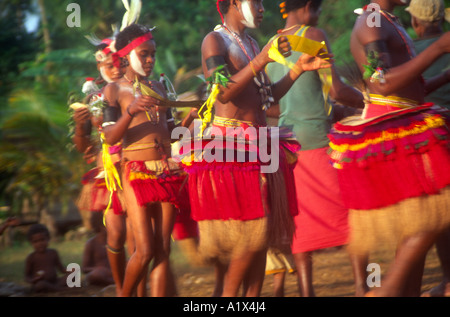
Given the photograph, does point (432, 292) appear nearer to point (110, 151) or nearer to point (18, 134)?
point (110, 151)

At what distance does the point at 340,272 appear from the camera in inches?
250

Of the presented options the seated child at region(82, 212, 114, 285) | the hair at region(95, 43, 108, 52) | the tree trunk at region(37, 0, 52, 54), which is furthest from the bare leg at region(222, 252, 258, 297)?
the tree trunk at region(37, 0, 52, 54)

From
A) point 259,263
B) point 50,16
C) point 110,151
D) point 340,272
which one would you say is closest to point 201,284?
point 340,272

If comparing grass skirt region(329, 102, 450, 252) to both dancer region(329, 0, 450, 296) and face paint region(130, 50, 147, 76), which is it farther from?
face paint region(130, 50, 147, 76)

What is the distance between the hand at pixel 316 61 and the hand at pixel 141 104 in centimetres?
101

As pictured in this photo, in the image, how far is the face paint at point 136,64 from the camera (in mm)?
4465

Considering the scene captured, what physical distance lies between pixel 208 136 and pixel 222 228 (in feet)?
1.84

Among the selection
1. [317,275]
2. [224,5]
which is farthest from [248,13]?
[317,275]

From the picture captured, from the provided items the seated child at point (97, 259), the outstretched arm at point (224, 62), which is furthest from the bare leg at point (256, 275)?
the seated child at point (97, 259)

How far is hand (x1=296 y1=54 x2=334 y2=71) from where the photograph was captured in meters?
3.55

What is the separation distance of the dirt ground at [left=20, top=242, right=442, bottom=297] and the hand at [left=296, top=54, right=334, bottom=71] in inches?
95.0

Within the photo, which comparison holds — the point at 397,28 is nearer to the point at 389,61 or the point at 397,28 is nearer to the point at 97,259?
the point at 389,61

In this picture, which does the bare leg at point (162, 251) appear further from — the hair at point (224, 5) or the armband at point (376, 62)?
the armband at point (376, 62)
